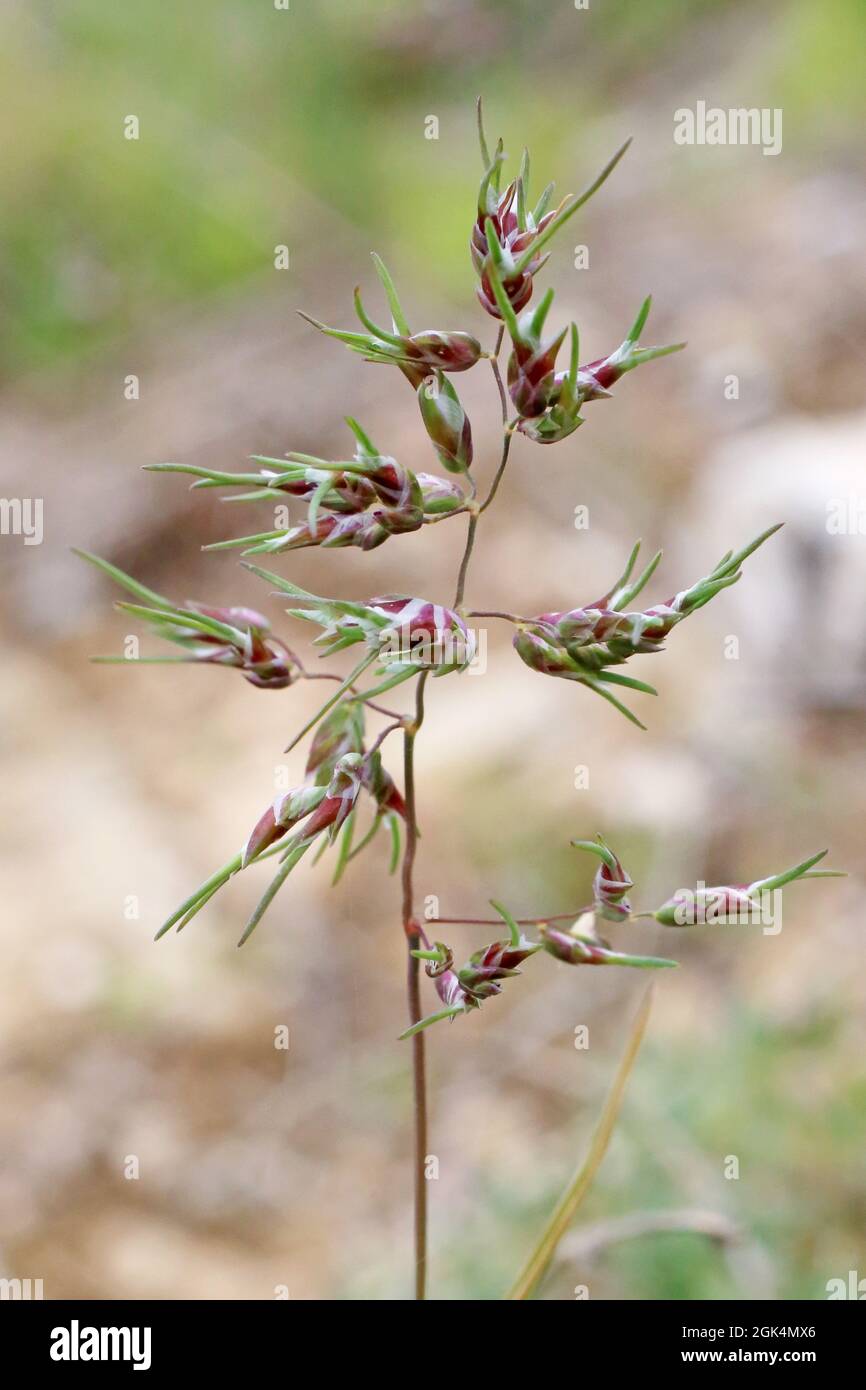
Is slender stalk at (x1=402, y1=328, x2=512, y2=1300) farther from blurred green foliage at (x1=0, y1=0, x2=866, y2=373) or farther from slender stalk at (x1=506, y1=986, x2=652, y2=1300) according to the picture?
blurred green foliage at (x1=0, y1=0, x2=866, y2=373)

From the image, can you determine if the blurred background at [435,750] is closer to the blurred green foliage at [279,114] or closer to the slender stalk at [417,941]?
the blurred green foliage at [279,114]

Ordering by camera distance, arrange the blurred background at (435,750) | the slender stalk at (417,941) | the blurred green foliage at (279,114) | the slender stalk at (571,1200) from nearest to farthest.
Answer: the slender stalk at (417,941) < the slender stalk at (571,1200) < the blurred background at (435,750) < the blurred green foliage at (279,114)

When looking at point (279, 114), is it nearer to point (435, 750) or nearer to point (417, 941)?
point (435, 750)

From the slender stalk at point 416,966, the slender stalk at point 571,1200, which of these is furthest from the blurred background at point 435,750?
the slender stalk at point 416,966

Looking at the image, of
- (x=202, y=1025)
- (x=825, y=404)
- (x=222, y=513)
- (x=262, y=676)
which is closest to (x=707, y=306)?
(x=825, y=404)

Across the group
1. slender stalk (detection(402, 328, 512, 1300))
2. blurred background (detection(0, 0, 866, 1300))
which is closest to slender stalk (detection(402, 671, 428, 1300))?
slender stalk (detection(402, 328, 512, 1300))
